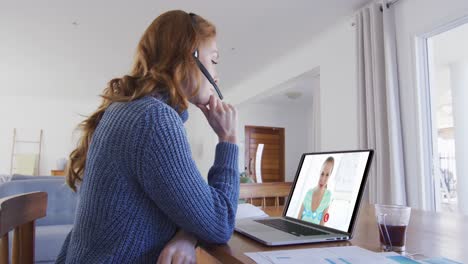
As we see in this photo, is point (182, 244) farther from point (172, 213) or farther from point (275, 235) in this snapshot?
point (275, 235)

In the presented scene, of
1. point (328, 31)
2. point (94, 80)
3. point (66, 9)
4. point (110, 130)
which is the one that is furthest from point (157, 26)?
point (94, 80)

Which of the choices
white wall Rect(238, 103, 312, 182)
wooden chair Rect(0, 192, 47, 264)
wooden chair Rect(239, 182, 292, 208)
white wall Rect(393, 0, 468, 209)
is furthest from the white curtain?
white wall Rect(238, 103, 312, 182)

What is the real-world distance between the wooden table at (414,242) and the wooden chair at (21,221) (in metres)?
0.36

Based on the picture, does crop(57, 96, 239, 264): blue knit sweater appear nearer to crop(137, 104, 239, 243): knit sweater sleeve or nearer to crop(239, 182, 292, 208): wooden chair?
crop(137, 104, 239, 243): knit sweater sleeve

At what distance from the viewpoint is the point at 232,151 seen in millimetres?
790

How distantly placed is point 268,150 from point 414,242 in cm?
679


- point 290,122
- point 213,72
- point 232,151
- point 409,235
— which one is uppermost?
point 290,122

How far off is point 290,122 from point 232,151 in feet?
23.2

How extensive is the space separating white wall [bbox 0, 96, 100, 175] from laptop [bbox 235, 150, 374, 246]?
7064 millimetres

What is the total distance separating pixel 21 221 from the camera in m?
0.70

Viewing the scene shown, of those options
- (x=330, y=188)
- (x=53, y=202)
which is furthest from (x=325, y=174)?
(x=53, y=202)

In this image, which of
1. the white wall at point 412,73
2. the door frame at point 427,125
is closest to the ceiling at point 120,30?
the white wall at point 412,73

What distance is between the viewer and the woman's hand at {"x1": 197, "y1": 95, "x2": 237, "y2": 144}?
83 cm

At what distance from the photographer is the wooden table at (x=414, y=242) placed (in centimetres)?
66
